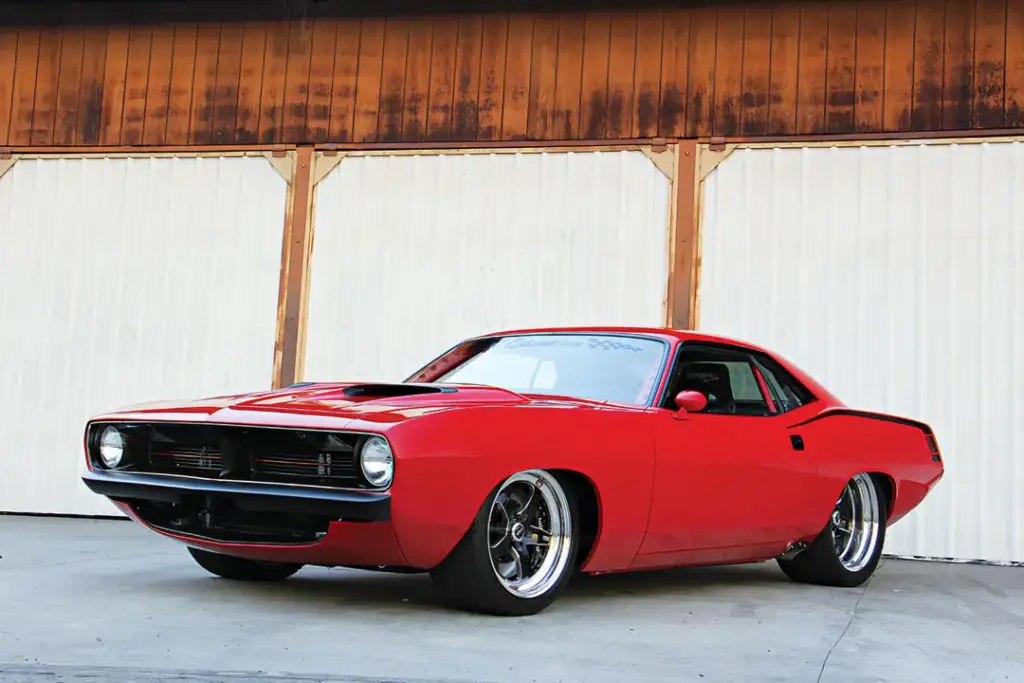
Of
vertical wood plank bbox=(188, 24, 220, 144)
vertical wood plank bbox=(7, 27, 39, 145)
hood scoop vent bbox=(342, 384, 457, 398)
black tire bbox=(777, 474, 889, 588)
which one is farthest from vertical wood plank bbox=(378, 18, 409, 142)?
hood scoop vent bbox=(342, 384, 457, 398)

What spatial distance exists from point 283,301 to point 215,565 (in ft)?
16.6

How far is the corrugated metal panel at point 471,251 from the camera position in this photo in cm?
985

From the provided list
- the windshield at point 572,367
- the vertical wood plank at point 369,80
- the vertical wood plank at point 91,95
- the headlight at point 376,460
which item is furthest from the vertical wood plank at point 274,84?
the headlight at point 376,460

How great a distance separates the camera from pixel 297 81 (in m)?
10.6

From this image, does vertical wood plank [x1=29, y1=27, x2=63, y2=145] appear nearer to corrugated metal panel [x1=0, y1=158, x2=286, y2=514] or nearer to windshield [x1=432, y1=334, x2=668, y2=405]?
corrugated metal panel [x1=0, y1=158, x2=286, y2=514]

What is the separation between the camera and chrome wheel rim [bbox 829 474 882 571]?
258 inches

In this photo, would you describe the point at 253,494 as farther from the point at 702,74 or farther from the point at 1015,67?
the point at 1015,67

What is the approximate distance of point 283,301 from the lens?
10.3m

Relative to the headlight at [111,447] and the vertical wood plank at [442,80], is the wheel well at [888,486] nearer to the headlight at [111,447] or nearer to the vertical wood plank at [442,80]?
the headlight at [111,447]

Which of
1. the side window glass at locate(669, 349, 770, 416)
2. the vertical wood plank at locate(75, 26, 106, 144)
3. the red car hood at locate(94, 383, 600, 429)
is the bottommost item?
the red car hood at locate(94, 383, 600, 429)

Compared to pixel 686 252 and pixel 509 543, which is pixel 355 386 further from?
pixel 686 252

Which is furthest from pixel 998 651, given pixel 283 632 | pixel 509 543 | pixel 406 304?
pixel 406 304

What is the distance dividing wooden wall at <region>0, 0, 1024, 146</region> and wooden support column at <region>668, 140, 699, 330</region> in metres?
0.31

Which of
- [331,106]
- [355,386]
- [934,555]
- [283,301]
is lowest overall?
[934,555]
